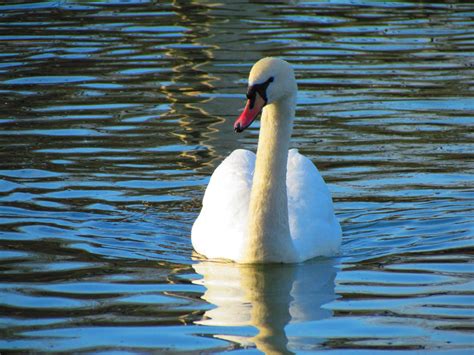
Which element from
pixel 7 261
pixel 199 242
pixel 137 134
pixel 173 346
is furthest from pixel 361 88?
pixel 173 346

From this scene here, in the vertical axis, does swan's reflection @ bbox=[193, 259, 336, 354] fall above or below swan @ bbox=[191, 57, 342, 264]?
below

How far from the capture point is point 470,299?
770 cm

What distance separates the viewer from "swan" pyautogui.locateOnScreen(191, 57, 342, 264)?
331 inches

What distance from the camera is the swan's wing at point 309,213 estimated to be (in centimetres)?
897

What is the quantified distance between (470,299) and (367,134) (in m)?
4.98

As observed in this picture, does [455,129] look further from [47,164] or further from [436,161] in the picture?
[47,164]

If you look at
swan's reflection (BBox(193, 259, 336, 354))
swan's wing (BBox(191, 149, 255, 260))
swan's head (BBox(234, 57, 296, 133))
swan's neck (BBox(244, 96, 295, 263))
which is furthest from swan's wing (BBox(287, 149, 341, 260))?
swan's head (BBox(234, 57, 296, 133))

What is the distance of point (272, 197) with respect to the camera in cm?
870

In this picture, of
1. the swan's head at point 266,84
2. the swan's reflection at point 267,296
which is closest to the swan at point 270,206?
the swan's head at point 266,84

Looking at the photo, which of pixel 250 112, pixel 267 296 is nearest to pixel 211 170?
pixel 250 112

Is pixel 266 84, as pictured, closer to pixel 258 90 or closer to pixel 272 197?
pixel 258 90

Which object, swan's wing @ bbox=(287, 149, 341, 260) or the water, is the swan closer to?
swan's wing @ bbox=(287, 149, 341, 260)

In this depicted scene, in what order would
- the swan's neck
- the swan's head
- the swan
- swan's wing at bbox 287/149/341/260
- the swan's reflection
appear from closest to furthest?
the swan's reflection < the swan's head < the swan < the swan's neck < swan's wing at bbox 287/149/341/260

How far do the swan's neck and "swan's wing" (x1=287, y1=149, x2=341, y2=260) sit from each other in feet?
0.80
